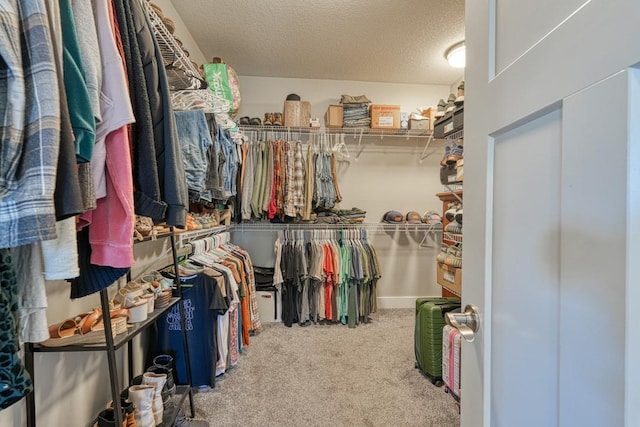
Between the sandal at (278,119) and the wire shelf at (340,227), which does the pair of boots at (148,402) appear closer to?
the wire shelf at (340,227)

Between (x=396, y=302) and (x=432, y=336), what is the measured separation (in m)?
1.56

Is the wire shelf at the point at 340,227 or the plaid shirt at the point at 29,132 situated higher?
the plaid shirt at the point at 29,132

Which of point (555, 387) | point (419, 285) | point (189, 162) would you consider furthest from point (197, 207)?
point (419, 285)

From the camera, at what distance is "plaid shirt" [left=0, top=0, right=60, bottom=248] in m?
0.48

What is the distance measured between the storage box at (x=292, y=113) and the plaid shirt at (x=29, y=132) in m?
2.66

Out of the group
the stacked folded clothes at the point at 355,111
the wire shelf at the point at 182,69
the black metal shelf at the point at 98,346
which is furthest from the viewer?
the stacked folded clothes at the point at 355,111

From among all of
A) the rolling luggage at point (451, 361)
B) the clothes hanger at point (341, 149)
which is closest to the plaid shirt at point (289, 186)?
the clothes hanger at point (341, 149)

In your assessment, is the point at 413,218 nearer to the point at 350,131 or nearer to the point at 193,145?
the point at 350,131

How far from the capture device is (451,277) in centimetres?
199

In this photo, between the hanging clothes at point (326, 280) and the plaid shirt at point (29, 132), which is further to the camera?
the hanging clothes at point (326, 280)

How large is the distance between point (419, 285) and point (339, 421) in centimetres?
224

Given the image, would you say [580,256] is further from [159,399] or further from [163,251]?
A: [163,251]

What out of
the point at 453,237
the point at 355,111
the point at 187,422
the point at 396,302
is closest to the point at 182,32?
the point at 355,111

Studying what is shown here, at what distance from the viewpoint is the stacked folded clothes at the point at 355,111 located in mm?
3201
